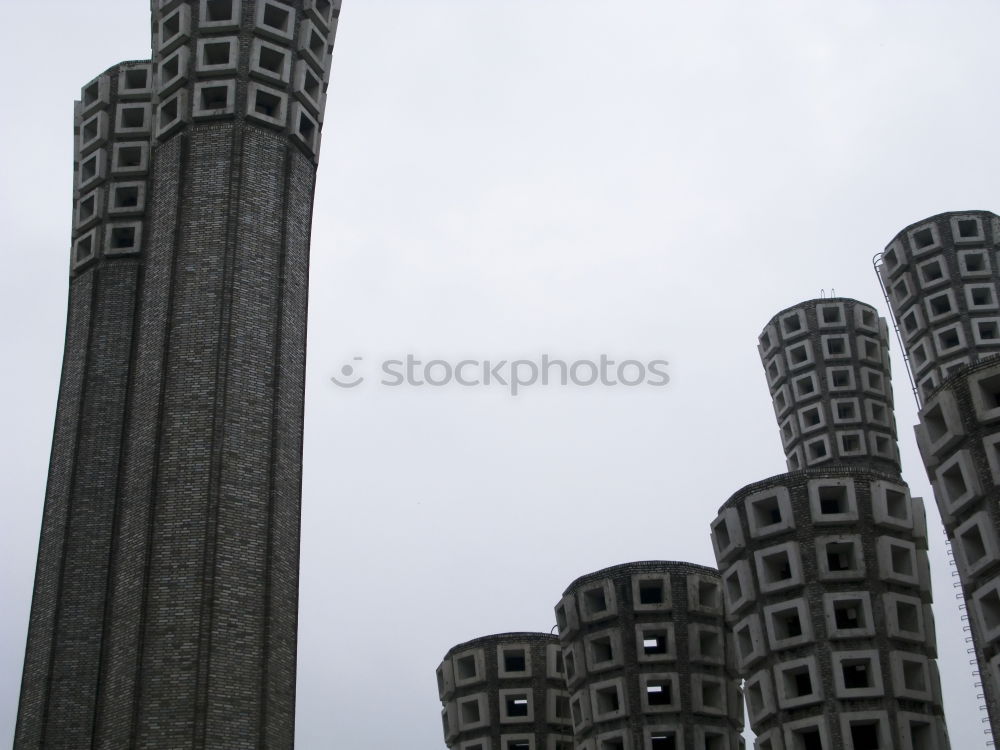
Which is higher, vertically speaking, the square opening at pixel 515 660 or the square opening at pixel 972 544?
the square opening at pixel 515 660

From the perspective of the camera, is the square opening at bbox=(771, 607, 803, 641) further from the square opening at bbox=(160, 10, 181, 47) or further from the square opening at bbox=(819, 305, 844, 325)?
the square opening at bbox=(160, 10, 181, 47)

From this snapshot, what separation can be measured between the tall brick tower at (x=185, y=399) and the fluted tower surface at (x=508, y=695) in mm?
20378

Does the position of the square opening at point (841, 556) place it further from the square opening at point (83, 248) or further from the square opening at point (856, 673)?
the square opening at point (83, 248)

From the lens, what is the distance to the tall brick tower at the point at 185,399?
95.2 feet

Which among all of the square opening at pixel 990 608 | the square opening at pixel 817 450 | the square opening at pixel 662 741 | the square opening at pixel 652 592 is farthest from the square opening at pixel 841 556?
the square opening at pixel 817 450

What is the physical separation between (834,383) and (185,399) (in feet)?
112

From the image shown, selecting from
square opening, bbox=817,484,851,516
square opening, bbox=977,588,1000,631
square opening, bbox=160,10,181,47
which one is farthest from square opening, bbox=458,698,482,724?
square opening, bbox=160,10,181,47

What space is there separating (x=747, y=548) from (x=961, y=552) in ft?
29.1

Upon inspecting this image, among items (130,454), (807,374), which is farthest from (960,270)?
(130,454)

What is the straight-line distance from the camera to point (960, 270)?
53.8 metres

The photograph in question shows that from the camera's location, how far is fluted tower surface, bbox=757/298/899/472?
56938 mm

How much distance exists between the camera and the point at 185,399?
31766 mm

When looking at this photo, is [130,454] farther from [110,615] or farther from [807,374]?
[807,374]

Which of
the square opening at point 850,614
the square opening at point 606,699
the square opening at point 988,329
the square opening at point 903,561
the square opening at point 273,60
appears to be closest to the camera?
the square opening at point 850,614
